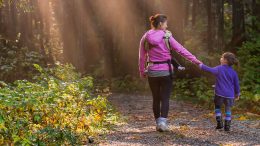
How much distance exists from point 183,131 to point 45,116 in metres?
3.32

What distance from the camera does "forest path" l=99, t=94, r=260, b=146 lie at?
824 centimetres

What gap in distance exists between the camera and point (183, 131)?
925cm

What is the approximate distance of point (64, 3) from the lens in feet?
70.6

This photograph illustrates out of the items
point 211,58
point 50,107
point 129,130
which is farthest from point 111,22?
point 50,107

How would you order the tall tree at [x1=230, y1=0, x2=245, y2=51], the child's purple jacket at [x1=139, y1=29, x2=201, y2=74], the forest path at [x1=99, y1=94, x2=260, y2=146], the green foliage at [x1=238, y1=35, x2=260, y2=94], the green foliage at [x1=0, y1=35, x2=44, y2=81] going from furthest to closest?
the green foliage at [x1=0, y1=35, x2=44, y2=81], the tall tree at [x1=230, y1=0, x2=245, y2=51], the green foliage at [x1=238, y1=35, x2=260, y2=94], the child's purple jacket at [x1=139, y1=29, x2=201, y2=74], the forest path at [x1=99, y1=94, x2=260, y2=146]

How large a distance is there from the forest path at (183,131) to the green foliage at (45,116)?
0.70 metres

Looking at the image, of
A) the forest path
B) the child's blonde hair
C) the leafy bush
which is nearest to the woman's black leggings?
the forest path

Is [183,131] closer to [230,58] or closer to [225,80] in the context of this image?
[225,80]

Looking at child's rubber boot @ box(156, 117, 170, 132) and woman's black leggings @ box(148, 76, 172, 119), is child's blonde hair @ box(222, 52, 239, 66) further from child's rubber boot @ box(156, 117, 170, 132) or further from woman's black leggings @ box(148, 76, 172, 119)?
child's rubber boot @ box(156, 117, 170, 132)

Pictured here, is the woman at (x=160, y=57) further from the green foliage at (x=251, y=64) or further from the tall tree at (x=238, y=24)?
the tall tree at (x=238, y=24)

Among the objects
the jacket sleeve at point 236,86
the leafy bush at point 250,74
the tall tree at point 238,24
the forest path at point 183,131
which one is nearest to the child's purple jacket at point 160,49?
the jacket sleeve at point 236,86

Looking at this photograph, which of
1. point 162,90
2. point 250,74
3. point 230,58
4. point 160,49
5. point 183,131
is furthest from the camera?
point 250,74

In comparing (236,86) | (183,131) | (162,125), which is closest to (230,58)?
(236,86)

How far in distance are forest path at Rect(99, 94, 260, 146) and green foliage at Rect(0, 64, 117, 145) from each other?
0.70 m
